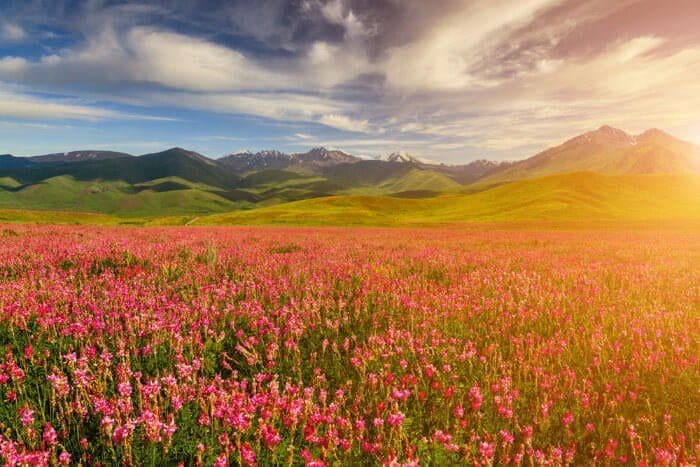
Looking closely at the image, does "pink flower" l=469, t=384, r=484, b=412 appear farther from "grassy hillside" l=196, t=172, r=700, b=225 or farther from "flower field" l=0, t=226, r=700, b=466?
"grassy hillside" l=196, t=172, r=700, b=225

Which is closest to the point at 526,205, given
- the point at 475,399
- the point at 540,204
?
the point at 540,204

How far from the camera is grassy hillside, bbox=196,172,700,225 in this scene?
3103 inches

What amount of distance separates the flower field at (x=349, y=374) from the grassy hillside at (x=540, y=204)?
64059 mm

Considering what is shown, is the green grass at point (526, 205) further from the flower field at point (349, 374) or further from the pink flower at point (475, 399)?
the pink flower at point (475, 399)

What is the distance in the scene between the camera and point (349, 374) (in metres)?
4.43

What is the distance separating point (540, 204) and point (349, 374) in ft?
312

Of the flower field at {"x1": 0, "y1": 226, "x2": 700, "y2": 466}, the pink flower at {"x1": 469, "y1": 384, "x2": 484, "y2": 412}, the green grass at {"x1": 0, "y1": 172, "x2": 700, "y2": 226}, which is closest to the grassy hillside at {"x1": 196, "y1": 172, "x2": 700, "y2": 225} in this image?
the green grass at {"x1": 0, "y1": 172, "x2": 700, "y2": 226}

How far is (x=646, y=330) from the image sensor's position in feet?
18.0

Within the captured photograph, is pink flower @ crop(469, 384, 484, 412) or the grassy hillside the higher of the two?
the grassy hillside

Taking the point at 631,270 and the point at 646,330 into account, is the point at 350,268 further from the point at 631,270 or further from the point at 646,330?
the point at 631,270

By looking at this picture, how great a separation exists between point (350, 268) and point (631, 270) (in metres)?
7.92

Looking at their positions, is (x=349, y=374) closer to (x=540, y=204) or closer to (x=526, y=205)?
(x=540, y=204)

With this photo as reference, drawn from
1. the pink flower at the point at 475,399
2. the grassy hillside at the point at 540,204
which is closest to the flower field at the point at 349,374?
the pink flower at the point at 475,399

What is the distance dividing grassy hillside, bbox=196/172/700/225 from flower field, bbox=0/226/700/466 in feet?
210
